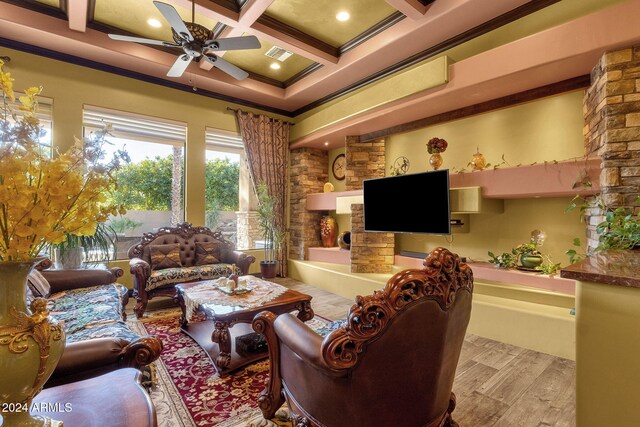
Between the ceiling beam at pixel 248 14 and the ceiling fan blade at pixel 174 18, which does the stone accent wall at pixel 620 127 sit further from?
the ceiling fan blade at pixel 174 18

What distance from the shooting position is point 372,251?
436 centimetres

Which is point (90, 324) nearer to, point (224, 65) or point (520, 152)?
point (224, 65)

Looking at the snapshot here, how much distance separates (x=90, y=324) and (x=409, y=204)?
3266 millimetres

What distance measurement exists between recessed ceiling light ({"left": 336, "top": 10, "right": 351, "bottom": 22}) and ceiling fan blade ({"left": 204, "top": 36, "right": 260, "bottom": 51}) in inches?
48.9

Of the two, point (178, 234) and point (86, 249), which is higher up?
point (178, 234)

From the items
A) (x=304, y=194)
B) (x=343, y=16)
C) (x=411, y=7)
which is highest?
(x=343, y=16)

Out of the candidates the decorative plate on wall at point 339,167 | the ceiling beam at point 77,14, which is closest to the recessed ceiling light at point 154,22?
the ceiling beam at point 77,14

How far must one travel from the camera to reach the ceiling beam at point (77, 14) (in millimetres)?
2970

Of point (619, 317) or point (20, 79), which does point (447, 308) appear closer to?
point (619, 317)

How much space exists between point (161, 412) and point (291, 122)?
16.6 feet

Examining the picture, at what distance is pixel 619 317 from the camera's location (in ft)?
3.35

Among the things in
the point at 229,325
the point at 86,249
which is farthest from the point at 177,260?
the point at 229,325

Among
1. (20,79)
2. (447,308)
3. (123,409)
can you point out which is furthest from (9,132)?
(20,79)

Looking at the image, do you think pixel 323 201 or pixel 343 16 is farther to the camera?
pixel 323 201
